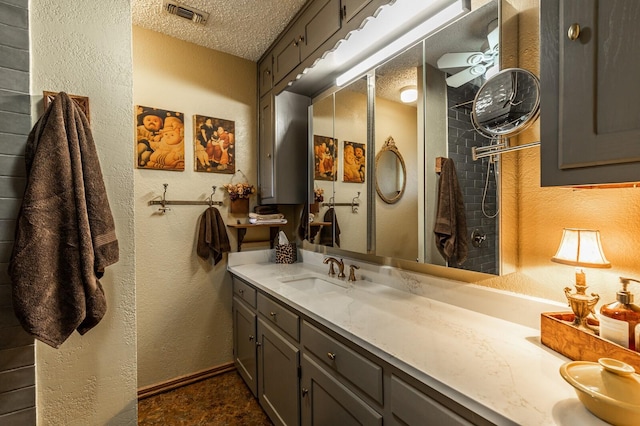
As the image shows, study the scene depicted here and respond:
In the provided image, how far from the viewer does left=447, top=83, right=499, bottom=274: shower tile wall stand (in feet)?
3.85

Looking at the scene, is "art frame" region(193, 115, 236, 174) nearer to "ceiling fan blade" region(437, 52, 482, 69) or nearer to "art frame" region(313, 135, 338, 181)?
"art frame" region(313, 135, 338, 181)

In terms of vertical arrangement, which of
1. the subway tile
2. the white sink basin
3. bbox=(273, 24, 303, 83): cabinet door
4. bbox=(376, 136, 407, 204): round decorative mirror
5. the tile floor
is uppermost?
bbox=(273, 24, 303, 83): cabinet door

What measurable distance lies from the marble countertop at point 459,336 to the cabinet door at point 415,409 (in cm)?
6

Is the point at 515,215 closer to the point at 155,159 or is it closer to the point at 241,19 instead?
the point at 241,19

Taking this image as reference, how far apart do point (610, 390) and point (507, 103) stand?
3.13 ft

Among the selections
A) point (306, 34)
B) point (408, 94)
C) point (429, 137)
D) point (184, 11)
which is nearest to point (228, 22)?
point (184, 11)

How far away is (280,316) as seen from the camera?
1622 mm

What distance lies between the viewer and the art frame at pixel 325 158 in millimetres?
2088

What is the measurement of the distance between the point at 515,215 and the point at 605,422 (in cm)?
74

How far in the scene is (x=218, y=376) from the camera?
7.86 ft

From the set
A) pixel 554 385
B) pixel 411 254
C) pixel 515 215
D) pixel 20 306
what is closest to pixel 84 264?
pixel 20 306

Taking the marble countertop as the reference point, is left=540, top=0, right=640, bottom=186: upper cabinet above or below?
above

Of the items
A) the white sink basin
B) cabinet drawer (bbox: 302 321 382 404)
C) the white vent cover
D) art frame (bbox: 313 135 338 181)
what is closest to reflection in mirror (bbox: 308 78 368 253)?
art frame (bbox: 313 135 338 181)

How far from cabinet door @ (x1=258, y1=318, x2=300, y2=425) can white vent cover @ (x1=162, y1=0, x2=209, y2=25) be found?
7.00 ft
